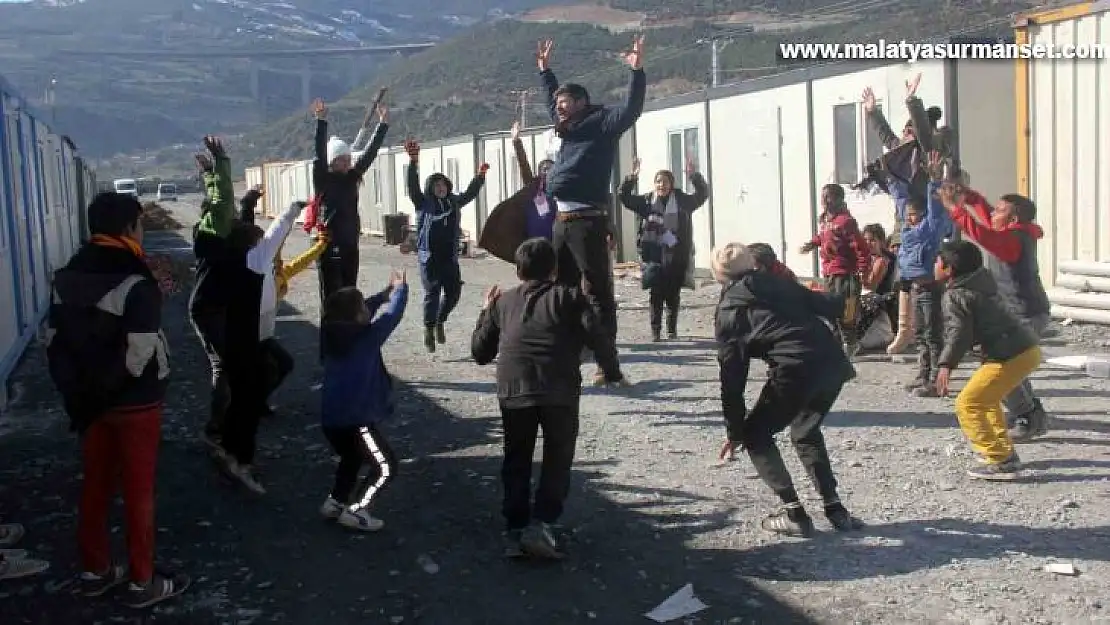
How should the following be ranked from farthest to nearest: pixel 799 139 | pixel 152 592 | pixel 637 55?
1. pixel 799 139
2. pixel 637 55
3. pixel 152 592

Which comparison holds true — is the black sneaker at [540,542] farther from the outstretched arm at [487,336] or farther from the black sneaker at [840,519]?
the black sneaker at [840,519]

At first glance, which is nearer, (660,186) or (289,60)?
(660,186)

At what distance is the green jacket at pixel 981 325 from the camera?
22.7 feet

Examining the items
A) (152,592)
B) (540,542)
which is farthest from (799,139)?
(152,592)

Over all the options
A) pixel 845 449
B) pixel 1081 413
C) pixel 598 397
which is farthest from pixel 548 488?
pixel 1081 413

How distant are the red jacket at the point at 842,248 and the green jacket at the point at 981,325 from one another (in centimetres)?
344

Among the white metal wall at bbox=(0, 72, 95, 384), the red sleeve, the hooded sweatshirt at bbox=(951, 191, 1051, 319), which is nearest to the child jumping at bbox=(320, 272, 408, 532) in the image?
the red sleeve

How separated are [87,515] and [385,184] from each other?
3041 centimetres

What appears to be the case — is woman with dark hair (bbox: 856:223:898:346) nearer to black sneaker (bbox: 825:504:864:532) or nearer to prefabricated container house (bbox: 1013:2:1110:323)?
prefabricated container house (bbox: 1013:2:1110:323)

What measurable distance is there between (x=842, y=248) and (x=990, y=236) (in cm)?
279

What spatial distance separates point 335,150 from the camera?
9.40 meters

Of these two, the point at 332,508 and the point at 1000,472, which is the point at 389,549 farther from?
the point at 1000,472

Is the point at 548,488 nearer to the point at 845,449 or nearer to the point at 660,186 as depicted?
the point at 845,449

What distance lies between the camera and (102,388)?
505 centimetres
